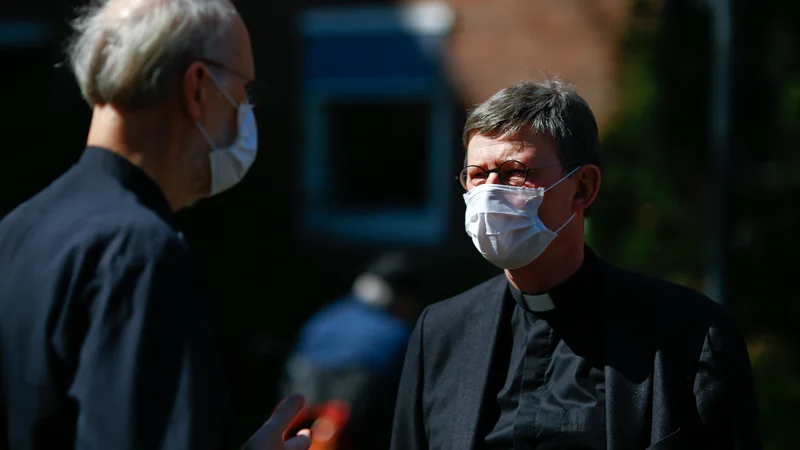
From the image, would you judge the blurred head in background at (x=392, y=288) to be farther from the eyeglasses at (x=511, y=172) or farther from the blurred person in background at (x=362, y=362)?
the eyeglasses at (x=511, y=172)

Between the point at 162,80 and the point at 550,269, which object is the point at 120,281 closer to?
the point at 162,80

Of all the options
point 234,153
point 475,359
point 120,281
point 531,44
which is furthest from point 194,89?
point 531,44

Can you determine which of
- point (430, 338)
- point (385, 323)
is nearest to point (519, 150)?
point (430, 338)

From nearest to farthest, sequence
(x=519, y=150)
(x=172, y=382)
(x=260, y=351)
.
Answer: (x=172, y=382) → (x=519, y=150) → (x=260, y=351)

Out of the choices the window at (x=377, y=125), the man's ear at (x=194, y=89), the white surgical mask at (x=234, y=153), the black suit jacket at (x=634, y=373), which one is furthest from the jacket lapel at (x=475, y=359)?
the window at (x=377, y=125)

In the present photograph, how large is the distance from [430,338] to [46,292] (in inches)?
44.6

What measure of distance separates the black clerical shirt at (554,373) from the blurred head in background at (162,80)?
0.87 metres

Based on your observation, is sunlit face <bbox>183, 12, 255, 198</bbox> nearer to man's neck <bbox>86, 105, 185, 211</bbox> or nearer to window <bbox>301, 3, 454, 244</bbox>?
man's neck <bbox>86, 105, 185, 211</bbox>

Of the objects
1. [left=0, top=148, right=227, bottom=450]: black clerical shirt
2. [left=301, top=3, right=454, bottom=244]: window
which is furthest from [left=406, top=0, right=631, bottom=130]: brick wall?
[left=0, top=148, right=227, bottom=450]: black clerical shirt

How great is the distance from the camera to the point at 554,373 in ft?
7.85

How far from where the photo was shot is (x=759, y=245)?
19.6 feet

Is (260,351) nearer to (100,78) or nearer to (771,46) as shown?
(771,46)

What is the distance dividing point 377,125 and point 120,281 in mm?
7729

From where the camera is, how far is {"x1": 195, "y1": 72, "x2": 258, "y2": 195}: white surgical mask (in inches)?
87.1
